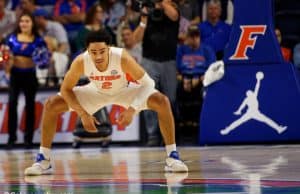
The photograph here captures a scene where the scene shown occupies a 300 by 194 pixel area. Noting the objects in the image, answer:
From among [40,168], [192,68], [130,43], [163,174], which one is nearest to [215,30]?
[192,68]

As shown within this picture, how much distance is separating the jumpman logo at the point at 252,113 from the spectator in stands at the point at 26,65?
347cm

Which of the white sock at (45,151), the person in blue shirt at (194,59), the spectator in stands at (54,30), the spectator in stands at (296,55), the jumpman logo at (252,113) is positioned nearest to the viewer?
the white sock at (45,151)

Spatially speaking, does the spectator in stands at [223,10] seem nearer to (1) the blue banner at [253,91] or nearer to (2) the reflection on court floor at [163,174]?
(1) the blue banner at [253,91]

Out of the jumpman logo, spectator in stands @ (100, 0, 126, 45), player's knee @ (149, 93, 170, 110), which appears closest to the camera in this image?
player's knee @ (149, 93, 170, 110)

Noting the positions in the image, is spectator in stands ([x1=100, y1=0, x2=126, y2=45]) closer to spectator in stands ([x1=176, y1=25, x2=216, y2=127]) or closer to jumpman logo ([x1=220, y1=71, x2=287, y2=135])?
spectator in stands ([x1=176, y1=25, x2=216, y2=127])

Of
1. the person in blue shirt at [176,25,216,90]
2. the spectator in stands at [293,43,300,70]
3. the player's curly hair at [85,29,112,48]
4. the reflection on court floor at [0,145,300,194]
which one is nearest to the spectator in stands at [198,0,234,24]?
the person in blue shirt at [176,25,216,90]

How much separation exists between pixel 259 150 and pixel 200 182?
13.3 ft

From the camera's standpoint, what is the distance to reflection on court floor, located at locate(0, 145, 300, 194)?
5.92 m

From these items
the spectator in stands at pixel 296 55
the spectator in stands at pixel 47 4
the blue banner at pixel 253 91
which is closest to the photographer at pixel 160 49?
the blue banner at pixel 253 91

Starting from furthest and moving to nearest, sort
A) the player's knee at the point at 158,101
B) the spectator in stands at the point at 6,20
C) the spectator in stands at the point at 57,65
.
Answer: the spectator in stands at the point at 6,20 → the spectator in stands at the point at 57,65 → the player's knee at the point at 158,101

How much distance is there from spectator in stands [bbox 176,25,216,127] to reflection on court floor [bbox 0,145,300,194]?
8.66ft

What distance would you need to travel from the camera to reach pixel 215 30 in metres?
14.0

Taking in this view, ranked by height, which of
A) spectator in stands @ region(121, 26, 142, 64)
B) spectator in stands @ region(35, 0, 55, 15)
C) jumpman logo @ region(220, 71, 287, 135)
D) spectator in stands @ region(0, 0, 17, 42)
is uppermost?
spectator in stands @ region(35, 0, 55, 15)

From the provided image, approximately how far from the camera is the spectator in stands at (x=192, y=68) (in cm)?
1329
